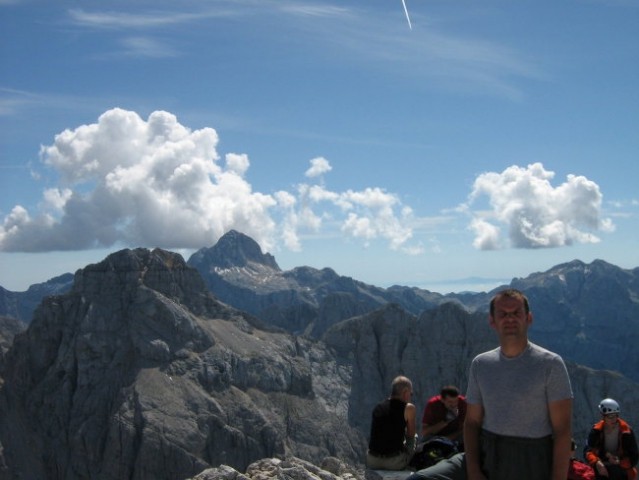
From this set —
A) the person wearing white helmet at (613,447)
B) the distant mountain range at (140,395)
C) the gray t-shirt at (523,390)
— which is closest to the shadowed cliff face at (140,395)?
the distant mountain range at (140,395)

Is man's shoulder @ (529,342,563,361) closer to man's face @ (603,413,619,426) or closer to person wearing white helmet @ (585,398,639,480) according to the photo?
person wearing white helmet @ (585,398,639,480)

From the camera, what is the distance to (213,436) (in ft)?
561

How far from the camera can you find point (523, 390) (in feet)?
38.2

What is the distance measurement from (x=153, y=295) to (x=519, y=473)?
18586 centimetres

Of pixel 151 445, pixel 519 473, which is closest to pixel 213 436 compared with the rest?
pixel 151 445

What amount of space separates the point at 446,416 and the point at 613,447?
12.6ft

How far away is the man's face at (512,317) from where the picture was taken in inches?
469

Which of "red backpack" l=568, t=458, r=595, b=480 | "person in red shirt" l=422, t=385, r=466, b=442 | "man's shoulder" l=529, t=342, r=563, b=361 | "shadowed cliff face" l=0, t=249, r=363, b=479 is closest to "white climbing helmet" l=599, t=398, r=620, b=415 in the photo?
"person in red shirt" l=422, t=385, r=466, b=442

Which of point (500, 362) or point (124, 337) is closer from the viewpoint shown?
point (500, 362)

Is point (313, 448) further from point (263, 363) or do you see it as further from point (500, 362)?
point (500, 362)

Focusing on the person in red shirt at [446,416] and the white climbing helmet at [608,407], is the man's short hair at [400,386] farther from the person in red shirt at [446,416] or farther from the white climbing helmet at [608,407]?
the white climbing helmet at [608,407]

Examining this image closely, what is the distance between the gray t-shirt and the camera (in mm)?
11555

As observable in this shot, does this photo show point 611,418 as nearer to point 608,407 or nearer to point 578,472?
point 608,407

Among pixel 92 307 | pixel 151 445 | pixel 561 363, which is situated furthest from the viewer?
pixel 92 307
